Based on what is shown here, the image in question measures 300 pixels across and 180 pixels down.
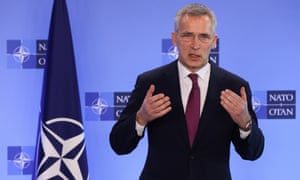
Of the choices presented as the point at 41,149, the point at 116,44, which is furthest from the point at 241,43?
the point at 41,149

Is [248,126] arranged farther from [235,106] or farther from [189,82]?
[189,82]

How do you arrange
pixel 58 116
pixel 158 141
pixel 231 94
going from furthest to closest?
pixel 58 116 → pixel 158 141 → pixel 231 94

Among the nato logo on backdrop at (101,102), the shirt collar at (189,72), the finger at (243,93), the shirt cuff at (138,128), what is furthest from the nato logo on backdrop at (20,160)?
the finger at (243,93)

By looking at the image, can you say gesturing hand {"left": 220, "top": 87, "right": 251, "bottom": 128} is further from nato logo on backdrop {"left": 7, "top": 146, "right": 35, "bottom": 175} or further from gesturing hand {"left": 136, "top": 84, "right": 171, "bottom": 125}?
nato logo on backdrop {"left": 7, "top": 146, "right": 35, "bottom": 175}

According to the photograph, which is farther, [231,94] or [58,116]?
[58,116]

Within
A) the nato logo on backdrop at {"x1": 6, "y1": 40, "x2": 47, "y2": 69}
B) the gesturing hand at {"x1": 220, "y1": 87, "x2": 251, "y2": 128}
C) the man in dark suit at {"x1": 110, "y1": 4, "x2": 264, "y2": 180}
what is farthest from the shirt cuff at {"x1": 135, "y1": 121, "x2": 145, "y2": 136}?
the nato logo on backdrop at {"x1": 6, "y1": 40, "x2": 47, "y2": 69}

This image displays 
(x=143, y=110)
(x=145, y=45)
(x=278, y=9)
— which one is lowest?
(x=143, y=110)

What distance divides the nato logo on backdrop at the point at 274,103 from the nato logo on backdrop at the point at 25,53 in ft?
4.85


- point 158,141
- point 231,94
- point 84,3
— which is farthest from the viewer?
point 84,3

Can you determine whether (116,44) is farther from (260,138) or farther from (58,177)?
(260,138)

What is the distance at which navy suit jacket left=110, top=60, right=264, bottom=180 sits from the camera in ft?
5.96

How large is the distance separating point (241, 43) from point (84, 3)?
43.1 inches

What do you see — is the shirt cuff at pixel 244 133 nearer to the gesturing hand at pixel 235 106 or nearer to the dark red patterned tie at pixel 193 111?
the gesturing hand at pixel 235 106

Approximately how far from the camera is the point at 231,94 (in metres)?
1.72
